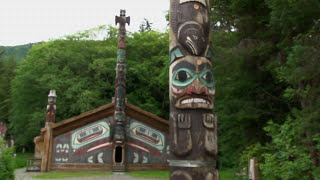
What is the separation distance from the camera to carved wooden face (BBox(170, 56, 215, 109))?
5836mm

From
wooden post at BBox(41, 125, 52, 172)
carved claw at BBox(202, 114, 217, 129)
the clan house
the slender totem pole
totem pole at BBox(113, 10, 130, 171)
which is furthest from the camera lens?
the clan house

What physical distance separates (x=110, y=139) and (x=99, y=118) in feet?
3.78

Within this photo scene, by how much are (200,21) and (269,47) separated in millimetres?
3899

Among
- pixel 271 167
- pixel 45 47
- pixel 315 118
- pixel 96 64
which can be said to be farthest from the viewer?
pixel 45 47

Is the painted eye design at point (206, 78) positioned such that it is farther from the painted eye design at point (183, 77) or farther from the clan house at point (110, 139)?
the clan house at point (110, 139)

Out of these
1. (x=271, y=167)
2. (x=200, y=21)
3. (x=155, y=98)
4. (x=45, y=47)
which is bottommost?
(x=271, y=167)

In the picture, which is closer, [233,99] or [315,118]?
[315,118]

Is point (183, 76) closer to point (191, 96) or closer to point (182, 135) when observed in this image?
point (191, 96)

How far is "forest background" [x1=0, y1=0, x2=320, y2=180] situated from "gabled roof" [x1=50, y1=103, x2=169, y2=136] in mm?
2122

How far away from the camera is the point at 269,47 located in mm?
9305

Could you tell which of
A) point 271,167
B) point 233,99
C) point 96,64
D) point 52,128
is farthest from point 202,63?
point 96,64

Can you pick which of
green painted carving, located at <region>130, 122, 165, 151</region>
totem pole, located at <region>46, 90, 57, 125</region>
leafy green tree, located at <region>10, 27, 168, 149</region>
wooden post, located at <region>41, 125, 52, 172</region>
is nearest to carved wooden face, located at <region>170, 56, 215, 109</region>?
green painted carving, located at <region>130, 122, 165, 151</region>

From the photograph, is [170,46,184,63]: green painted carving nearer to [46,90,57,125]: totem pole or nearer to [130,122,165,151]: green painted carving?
[130,122,165,151]: green painted carving

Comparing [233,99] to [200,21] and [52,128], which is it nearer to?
[200,21]
